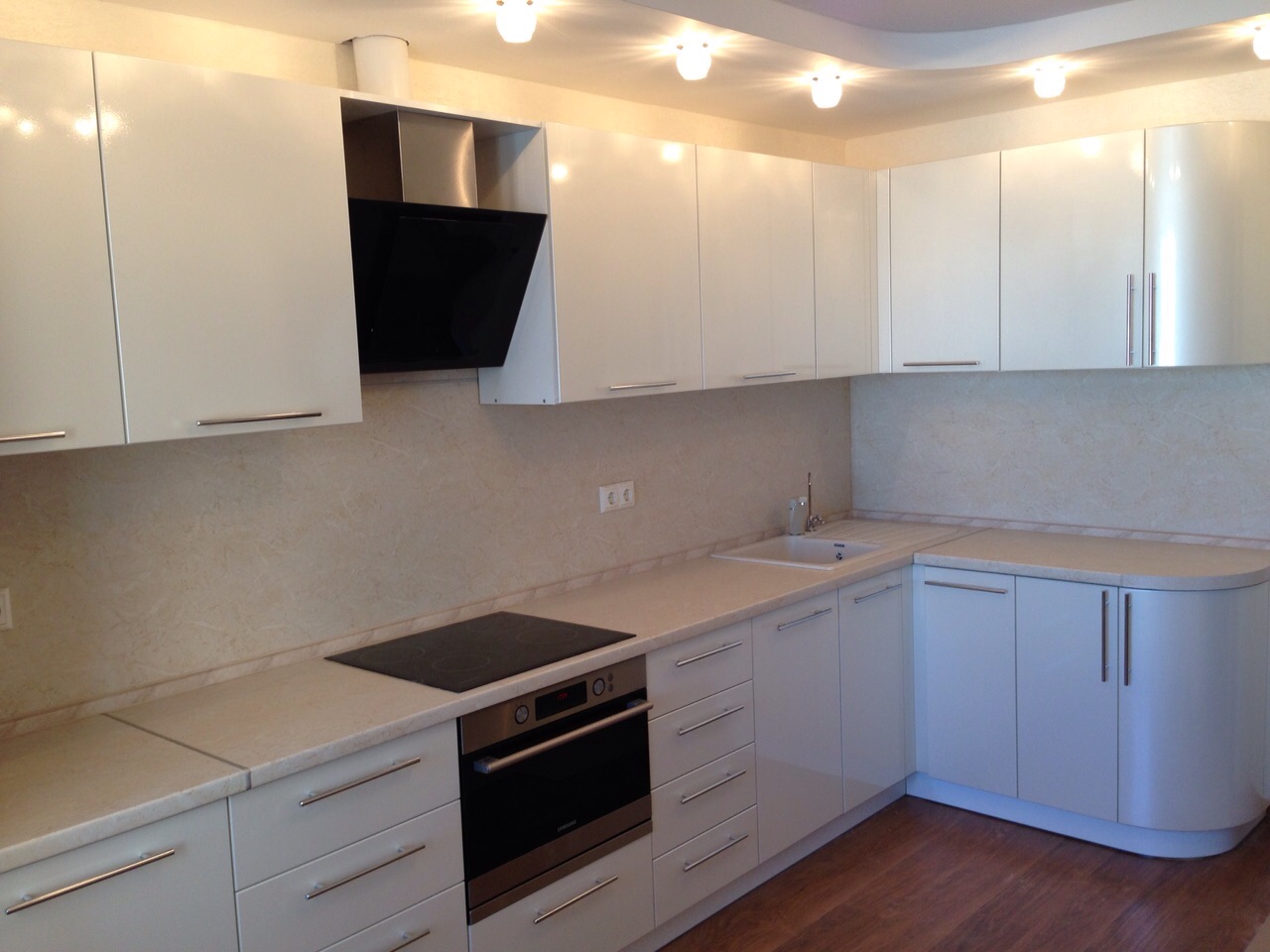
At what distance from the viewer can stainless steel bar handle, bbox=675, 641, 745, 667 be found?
9.53 feet

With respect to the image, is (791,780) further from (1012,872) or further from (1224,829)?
(1224,829)

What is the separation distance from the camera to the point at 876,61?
10.8 feet

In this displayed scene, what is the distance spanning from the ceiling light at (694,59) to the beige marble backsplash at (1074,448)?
1.87 meters

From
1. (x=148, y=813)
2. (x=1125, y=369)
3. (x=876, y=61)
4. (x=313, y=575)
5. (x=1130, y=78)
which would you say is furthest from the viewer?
(x=1125, y=369)

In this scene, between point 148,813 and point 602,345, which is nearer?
point 148,813

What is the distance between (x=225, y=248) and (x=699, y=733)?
1.75 m

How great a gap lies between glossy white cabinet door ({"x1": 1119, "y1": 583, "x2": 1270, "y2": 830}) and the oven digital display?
1.81 meters

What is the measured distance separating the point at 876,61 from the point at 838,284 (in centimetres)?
84

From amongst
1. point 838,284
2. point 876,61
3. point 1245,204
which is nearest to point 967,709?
point 838,284

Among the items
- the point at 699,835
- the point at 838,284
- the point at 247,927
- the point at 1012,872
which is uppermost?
the point at 838,284

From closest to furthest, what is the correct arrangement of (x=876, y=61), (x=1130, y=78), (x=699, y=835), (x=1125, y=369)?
(x=699, y=835)
(x=876, y=61)
(x=1130, y=78)
(x=1125, y=369)

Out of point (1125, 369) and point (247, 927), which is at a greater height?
point (1125, 369)

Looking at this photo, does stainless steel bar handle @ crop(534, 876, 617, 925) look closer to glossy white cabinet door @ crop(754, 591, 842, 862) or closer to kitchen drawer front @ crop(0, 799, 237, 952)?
glossy white cabinet door @ crop(754, 591, 842, 862)

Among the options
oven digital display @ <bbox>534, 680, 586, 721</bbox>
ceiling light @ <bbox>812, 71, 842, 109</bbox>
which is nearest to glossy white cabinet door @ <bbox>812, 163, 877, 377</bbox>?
ceiling light @ <bbox>812, 71, 842, 109</bbox>
